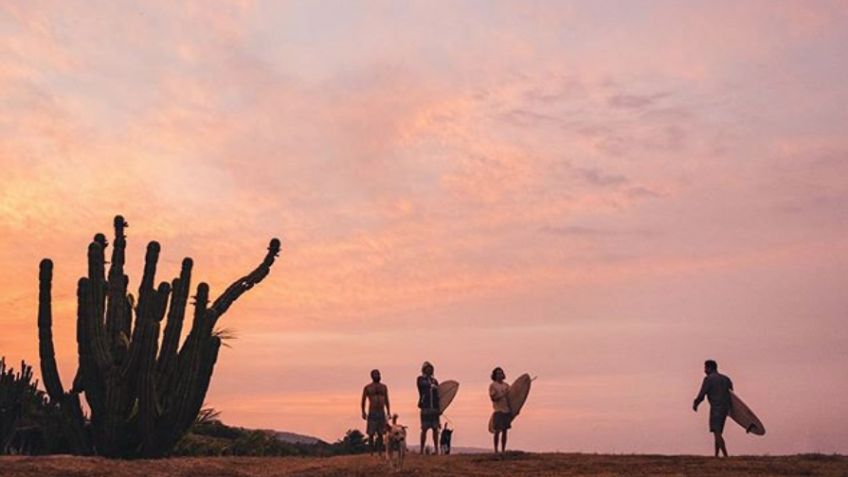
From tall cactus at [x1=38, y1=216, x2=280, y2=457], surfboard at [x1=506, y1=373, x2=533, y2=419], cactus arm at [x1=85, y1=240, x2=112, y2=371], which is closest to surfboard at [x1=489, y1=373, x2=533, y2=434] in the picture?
surfboard at [x1=506, y1=373, x2=533, y2=419]

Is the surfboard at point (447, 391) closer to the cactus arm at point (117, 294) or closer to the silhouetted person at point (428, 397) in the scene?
the silhouetted person at point (428, 397)

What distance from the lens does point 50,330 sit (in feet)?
77.4

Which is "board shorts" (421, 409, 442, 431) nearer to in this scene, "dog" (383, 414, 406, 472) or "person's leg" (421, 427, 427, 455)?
"person's leg" (421, 427, 427, 455)

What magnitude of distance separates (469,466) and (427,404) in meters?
2.37

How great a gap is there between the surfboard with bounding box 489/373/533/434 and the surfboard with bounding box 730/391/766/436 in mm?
4228

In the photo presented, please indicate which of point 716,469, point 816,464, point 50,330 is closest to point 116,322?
point 50,330

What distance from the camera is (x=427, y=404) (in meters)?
21.1

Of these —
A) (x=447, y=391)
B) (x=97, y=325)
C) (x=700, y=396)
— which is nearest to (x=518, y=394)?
(x=447, y=391)

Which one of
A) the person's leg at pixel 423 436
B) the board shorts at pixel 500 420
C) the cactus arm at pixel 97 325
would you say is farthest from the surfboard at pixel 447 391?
the cactus arm at pixel 97 325

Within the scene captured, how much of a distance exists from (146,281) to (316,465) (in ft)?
19.3

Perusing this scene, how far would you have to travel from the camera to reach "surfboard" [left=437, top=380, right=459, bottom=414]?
22.7 metres

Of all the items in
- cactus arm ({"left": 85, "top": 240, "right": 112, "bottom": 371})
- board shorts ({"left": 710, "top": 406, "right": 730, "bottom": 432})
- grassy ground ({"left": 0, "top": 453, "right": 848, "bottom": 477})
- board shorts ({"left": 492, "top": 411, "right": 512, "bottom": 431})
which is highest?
cactus arm ({"left": 85, "top": 240, "right": 112, "bottom": 371})

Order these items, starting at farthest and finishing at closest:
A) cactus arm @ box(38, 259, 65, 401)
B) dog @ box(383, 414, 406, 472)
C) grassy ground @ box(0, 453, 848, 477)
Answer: cactus arm @ box(38, 259, 65, 401), dog @ box(383, 414, 406, 472), grassy ground @ box(0, 453, 848, 477)

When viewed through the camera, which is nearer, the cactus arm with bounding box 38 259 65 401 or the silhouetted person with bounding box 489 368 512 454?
the silhouetted person with bounding box 489 368 512 454
